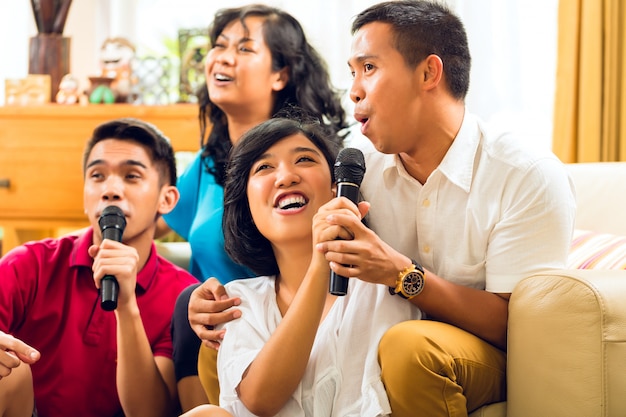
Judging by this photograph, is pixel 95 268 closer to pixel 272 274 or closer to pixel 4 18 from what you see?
pixel 272 274

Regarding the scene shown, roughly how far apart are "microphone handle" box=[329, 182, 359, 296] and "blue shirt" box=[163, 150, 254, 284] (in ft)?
2.35

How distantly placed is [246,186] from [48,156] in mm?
1511

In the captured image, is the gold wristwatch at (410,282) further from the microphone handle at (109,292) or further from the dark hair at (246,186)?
the microphone handle at (109,292)

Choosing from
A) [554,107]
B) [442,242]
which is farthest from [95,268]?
[554,107]

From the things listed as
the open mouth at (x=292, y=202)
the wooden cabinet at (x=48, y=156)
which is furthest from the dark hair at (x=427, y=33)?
the wooden cabinet at (x=48, y=156)

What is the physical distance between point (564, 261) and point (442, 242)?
0.24m

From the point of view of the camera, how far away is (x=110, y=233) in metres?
1.76

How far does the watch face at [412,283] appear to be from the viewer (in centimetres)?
149

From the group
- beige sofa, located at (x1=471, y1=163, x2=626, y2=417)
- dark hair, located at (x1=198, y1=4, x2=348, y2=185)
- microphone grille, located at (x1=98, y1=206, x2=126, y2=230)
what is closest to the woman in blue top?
dark hair, located at (x1=198, y1=4, x2=348, y2=185)

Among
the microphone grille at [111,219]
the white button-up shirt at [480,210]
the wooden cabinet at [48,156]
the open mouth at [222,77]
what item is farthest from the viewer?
the wooden cabinet at [48,156]

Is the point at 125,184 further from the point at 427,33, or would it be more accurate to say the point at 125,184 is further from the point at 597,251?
the point at 597,251

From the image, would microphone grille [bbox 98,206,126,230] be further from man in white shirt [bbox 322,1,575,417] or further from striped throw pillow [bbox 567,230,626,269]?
striped throw pillow [bbox 567,230,626,269]

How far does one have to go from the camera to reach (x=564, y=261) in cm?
158

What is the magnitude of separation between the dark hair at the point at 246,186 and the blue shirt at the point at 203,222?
1.11ft
